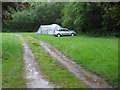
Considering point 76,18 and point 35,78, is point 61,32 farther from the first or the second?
point 35,78

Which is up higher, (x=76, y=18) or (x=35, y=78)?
(x=76, y=18)

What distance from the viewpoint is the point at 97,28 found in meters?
25.7

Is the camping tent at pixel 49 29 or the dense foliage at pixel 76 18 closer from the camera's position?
the dense foliage at pixel 76 18

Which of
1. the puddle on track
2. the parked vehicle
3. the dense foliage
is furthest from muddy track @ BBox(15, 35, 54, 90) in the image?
the parked vehicle

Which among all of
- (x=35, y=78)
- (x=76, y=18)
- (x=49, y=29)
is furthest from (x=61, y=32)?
(x=35, y=78)

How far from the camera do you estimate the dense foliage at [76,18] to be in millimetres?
22047

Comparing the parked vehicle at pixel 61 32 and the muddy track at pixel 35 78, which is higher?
the parked vehicle at pixel 61 32

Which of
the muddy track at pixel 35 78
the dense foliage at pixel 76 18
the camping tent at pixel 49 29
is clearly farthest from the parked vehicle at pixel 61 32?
the muddy track at pixel 35 78

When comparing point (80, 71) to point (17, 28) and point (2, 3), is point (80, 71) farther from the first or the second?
point (17, 28)

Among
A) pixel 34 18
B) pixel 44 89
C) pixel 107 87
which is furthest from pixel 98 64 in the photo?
pixel 34 18

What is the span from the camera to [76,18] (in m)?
26.1

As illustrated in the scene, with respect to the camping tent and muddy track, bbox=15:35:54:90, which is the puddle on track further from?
the camping tent

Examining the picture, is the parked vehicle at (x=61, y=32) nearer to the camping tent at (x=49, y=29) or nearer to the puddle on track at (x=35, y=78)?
the camping tent at (x=49, y=29)

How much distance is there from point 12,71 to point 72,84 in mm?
3004
